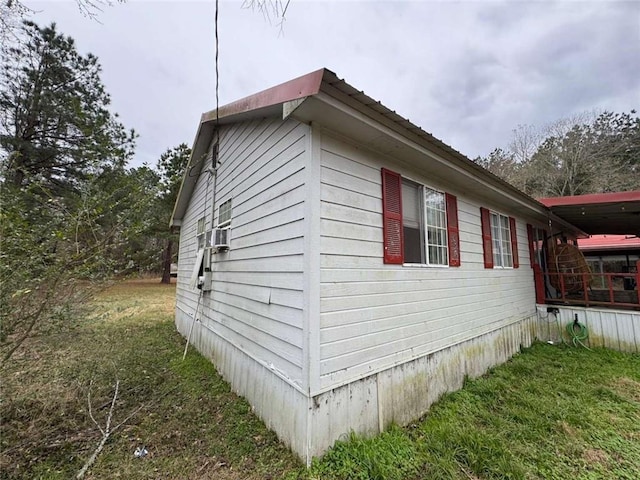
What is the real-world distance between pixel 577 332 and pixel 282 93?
26.4ft

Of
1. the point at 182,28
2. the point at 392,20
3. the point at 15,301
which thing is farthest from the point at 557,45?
the point at 15,301

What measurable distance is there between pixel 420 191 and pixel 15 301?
4.63m

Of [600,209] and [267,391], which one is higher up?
[600,209]

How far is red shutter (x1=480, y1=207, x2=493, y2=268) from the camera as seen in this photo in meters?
5.32

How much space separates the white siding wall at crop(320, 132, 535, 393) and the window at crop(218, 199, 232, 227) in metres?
2.58

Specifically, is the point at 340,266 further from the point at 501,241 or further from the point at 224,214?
the point at 501,241

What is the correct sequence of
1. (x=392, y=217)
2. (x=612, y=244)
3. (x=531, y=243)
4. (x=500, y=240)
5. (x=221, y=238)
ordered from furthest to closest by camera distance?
(x=612, y=244), (x=531, y=243), (x=500, y=240), (x=221, y=238), (x=392, y=217)

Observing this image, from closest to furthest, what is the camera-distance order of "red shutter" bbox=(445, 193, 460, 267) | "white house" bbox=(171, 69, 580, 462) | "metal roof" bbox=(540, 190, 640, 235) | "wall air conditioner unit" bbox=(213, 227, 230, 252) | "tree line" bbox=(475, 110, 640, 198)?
"white house" bbox=(171, 69, 580, 462), "red shutter" bbox=(445, 193, 460, 267), "wall air conditioner unit" bbox=(213, 227, 230, 252), "metal roof" bbox=(540, 190, 640, 235), "tree line" bbox=(475, 110, 640, 198)

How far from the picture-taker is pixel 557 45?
9.71 m

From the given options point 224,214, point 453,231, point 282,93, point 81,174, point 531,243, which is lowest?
point 453,231

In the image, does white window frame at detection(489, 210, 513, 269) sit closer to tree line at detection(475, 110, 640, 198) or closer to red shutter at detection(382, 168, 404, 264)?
red shutter at detection(382, 168, 404, 264)

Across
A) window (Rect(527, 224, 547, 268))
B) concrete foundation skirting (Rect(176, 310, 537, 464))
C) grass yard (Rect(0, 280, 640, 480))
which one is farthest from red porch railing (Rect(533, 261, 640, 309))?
concrete foundation skirting (Rect(176, 310, 537, 464))

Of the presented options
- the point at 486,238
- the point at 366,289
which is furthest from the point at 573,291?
the point at 366,289

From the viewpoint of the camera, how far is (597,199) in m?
5.93
